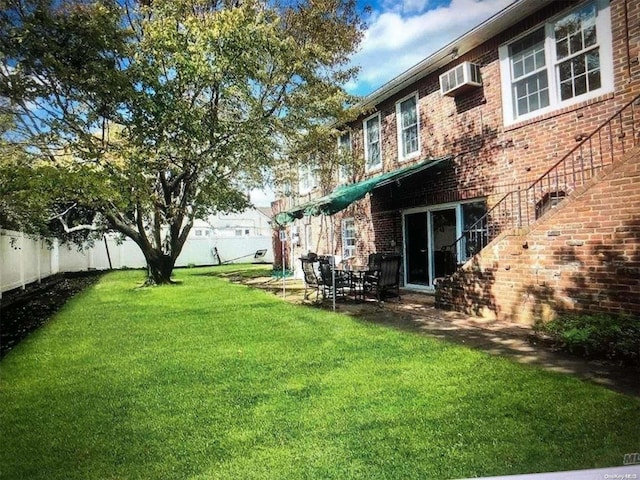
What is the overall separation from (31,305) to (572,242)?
4821 millimetres

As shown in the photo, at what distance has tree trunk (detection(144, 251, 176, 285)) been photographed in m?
4.73

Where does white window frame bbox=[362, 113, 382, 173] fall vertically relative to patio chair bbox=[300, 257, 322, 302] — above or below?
above

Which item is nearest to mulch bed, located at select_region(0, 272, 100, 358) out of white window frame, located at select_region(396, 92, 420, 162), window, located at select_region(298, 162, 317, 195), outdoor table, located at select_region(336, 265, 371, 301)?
window, located at select_region(298, 162, 317, 195)

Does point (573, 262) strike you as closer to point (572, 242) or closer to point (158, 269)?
point (572, 242)

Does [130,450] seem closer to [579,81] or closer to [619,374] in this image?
[619,374]

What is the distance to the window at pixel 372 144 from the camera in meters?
6.30

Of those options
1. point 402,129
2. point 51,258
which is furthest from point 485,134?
point 51,258

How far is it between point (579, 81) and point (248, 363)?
152 inches

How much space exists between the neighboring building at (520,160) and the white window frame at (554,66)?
1 cm

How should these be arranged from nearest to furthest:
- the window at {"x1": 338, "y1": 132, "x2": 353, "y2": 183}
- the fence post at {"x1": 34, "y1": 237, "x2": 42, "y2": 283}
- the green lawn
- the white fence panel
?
the green lawn, the fence post at {"x1": 34, "y1": 237, "x2": 42, "y2": 283}, the window at {"x1": 338, "y1": 132, "x2": 353, "y2": 183}, the white fence panel

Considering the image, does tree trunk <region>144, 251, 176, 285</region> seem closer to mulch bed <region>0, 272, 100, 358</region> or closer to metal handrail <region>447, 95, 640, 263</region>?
mulch bed <region>0, 272, 100, 358</region>

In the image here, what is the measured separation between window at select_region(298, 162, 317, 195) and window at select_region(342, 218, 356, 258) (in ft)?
5.63

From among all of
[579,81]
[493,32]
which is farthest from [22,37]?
[579,81]

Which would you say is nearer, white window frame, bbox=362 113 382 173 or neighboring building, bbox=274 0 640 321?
neighboring building, bbox=274 0 640 321
